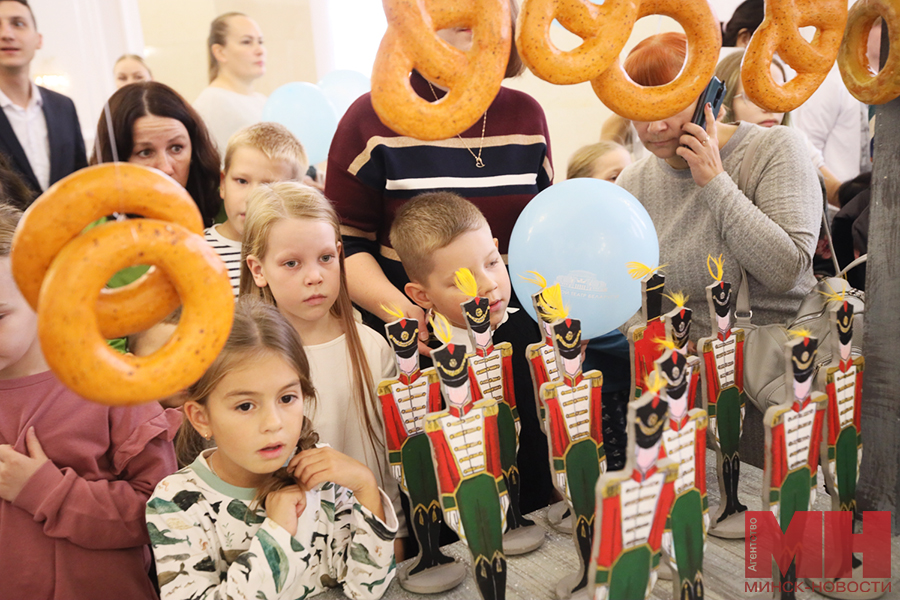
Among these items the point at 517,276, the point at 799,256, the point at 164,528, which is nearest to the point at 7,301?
the point at 164,528

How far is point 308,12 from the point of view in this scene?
4.98 m

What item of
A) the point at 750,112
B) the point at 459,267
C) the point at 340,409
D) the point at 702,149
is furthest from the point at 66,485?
the point at 750,112

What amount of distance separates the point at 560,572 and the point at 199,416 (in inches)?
22.7

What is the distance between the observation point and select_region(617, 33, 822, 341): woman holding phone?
1.42m

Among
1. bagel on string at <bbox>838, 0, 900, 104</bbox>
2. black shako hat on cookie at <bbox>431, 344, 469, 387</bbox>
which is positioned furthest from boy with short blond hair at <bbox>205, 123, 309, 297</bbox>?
bagel on string at <bbox>838, 0, 900, 104</bbox>

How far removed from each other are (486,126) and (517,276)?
0.42m

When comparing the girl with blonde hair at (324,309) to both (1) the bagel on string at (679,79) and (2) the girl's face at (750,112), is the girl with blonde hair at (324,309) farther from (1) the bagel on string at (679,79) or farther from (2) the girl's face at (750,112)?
(2) the girl's face at (750,112)

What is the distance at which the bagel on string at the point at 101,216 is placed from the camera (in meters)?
0.53

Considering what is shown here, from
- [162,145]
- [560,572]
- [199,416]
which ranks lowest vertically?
[560,572]

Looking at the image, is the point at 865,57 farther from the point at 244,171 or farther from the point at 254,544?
the point at 244,171

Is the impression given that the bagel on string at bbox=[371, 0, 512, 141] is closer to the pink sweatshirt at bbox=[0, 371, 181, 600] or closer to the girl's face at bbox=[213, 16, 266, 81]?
the pink sweatshirt at bbox=[0, 371, 181, 600]

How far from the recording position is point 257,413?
0.98m

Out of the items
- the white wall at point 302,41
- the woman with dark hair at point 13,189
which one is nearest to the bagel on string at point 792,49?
the woman with dark hair at point 13,189

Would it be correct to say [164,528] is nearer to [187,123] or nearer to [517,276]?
[517,276]
